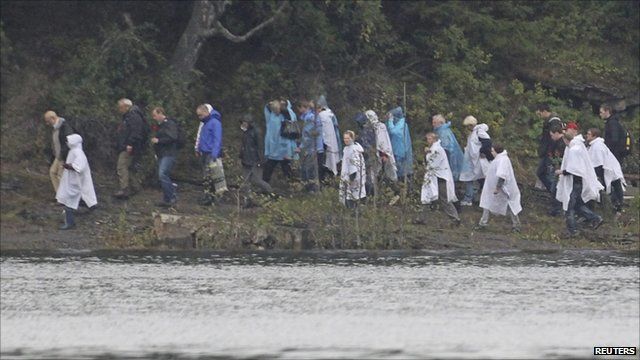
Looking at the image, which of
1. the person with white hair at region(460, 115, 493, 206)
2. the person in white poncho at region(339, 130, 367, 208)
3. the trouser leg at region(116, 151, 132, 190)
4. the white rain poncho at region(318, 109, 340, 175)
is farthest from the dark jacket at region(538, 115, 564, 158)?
the trouser leg at region(116, 151, 132, 190)

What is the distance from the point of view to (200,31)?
33.7 meters

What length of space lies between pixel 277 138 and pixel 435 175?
3063 mm

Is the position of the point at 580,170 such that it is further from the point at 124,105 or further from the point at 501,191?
the point at 124,105

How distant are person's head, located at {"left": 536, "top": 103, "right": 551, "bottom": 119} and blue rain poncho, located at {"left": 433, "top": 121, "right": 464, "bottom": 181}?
1.62 m

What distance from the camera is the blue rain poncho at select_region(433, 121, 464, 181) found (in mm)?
31438

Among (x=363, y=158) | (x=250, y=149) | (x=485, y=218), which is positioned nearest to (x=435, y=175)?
(x=485, y=218)

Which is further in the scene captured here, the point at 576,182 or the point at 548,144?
the point at 548,144

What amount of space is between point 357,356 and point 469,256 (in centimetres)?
1036

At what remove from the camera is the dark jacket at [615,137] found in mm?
31297

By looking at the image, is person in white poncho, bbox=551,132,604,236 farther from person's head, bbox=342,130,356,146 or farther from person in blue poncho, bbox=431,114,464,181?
person's head, bbox=342,130,356,146

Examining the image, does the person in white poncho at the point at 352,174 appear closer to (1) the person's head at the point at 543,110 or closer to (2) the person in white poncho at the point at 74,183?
(1) the person's head at the point at 543,110

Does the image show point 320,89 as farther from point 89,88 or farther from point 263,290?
point 263,290

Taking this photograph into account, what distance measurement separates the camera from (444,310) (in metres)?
20.2

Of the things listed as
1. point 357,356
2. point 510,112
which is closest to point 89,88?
point 510,112
